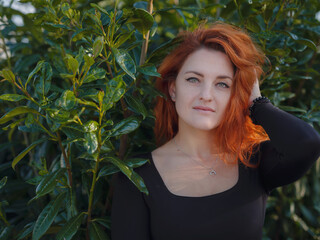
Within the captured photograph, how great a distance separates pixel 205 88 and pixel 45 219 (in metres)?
0.80

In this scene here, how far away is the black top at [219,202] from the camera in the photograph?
4.22 ft

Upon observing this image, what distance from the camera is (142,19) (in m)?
1.19

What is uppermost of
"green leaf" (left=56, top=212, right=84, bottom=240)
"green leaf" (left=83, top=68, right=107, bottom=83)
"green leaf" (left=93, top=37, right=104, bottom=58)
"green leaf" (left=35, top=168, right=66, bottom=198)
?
"green leaf" (left=93, top=37, right=104, bottom=58)

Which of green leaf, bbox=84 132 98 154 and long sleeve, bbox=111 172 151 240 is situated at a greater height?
green leaf, bbox=84 132 98 154

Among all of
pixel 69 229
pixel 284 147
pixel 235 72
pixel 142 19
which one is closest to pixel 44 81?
pixel 142 19

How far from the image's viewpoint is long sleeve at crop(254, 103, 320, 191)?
4.09ft

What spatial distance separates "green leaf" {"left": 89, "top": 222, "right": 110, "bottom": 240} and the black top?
6 cm

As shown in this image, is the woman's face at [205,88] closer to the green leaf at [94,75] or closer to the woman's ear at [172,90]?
the woman's ear at [172,90]

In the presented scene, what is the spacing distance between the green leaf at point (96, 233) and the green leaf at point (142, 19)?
0.79 meters

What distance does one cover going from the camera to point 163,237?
1.33 meters

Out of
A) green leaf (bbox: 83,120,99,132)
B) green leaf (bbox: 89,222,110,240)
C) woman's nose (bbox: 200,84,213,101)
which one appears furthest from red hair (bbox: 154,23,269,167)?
green leaf (bbox: 89,222,110,240)

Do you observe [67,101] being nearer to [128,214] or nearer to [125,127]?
[125,127]

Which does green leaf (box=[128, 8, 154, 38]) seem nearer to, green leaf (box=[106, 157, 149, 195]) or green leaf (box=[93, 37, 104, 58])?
green leaf (box=[93, 37, 104, 58])

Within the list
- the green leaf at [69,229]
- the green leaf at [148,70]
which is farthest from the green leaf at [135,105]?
the green leaf at [69,229]
